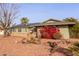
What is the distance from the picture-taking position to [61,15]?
205 centimetres

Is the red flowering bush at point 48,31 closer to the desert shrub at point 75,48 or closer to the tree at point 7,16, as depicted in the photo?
the desert shrub at point 75,48

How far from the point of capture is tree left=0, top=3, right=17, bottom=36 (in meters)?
2.05

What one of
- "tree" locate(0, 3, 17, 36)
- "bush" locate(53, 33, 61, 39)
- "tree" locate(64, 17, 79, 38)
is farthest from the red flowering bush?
"tree" locate(0, 3, 17, 36)

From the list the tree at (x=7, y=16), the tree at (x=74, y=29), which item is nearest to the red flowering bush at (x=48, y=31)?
the tree at (x=74, y=29)

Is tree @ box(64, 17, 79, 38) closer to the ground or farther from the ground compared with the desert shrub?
→ farther from the ground

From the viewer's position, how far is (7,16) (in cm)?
205

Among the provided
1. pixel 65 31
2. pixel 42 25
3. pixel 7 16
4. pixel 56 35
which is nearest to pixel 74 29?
pixel 65 31

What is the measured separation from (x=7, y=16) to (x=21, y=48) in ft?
1.19

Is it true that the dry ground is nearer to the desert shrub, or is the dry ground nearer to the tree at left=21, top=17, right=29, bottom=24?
the desert shrub

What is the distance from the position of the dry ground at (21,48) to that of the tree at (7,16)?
0.09 m

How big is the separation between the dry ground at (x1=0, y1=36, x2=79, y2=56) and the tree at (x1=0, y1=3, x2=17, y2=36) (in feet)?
0.31

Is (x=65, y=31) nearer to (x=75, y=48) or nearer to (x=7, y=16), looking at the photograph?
(x=75, y=48)

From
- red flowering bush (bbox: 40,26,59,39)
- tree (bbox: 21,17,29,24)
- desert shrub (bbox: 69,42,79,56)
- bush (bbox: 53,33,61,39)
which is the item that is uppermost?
tree (bbox: 21,17,29,24)

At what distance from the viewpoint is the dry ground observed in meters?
2.03
